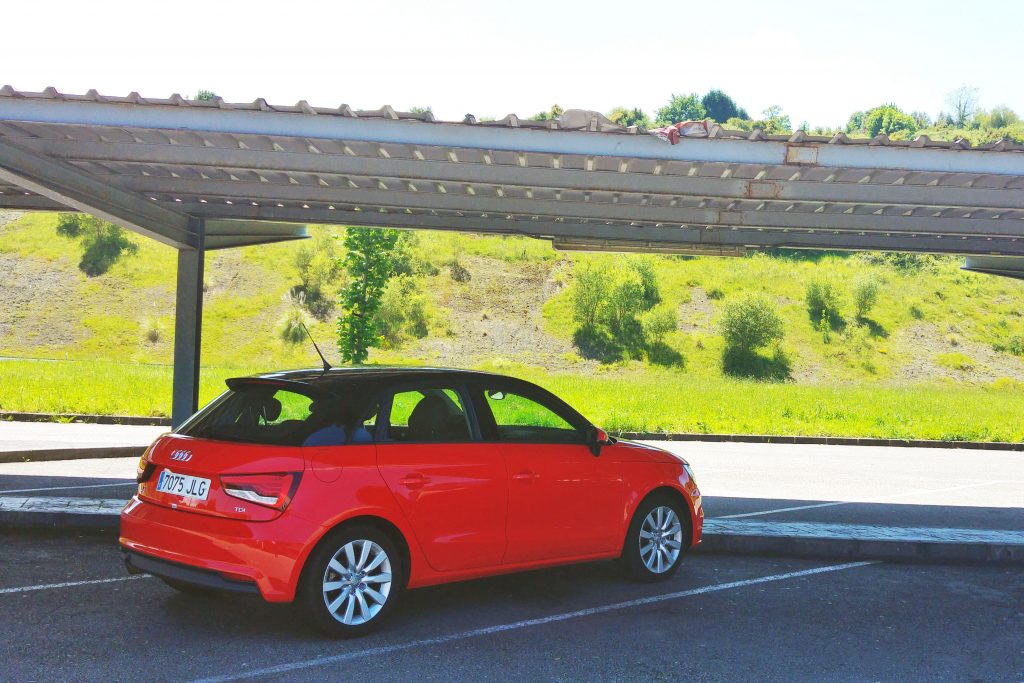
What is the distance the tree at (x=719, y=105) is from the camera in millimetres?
160125

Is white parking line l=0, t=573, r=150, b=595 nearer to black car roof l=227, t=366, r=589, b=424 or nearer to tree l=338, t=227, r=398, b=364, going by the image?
black car roof l=227, t=366, r=589, b=424

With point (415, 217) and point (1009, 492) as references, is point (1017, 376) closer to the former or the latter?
point (1009, 492)

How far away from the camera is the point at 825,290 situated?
247 ft

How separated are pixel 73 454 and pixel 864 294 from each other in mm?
68944

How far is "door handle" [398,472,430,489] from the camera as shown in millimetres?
5594

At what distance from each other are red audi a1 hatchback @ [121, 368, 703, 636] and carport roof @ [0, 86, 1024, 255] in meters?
3.02

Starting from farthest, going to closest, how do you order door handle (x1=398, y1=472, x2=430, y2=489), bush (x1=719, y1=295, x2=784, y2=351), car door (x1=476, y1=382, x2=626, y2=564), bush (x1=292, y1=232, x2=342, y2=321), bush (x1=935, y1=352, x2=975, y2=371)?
bush (x1=292, y1=232, x2=342, y2=321) → bush (x1=719, y1=295, x2=784, y2=351) → bush (x1=935, y1=352, x2=975, y2=371) → car door (x1=476, y1=382, x2=626, y2=564) → door handle (x1=398, y1=472, x2=430, y2=489)

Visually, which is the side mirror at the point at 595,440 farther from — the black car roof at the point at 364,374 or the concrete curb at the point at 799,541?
the concrete curb at the point at 799,541

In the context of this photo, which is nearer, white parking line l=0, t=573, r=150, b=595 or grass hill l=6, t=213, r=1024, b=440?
white parking line l=0, t=573, r=150, b=595

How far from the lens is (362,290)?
4331 cm

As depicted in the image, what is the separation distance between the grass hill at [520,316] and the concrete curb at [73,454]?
105 ft

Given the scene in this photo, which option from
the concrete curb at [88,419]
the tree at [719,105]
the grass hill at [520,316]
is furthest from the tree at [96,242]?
the tree at [719,105]

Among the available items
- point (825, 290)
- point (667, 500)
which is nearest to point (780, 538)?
point (667, 500)

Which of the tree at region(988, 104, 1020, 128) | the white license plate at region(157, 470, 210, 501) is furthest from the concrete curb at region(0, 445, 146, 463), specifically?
the tree at region(988, 104, 1020, 128)
